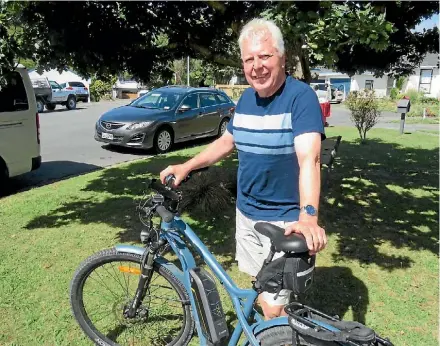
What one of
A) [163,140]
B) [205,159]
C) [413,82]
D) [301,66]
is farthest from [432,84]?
[205,159]

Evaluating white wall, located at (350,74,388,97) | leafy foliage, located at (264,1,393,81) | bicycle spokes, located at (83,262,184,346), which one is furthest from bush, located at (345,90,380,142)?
white wall, located at (350,74,388,97)

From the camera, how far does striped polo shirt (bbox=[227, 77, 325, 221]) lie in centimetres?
203

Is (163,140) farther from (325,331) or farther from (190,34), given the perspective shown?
(325,331)

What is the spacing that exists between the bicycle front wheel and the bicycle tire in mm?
709

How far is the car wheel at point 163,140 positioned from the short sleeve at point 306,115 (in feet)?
30.0

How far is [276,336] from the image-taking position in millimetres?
1979

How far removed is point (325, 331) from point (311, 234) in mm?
391

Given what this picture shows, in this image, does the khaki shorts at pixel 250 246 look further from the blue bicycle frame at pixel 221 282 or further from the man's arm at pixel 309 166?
the man's arm at pixel 309 166

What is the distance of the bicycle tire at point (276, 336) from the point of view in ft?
6.41

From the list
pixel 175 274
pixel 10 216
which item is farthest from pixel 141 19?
pixel 175 274

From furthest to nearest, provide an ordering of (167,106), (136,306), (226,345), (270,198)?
(167,106) → (136,306) → (226,345) → (270,198)

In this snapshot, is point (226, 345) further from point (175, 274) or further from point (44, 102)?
point (44, 102)

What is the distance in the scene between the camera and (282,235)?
1.82 m

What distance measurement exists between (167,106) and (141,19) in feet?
21.2
